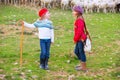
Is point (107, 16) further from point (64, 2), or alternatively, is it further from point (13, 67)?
point (13, 67)

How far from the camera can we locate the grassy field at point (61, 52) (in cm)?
1179

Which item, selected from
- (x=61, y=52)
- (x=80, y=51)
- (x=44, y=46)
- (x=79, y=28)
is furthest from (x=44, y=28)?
(x=61, y=52)

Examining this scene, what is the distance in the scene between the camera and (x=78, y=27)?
Answer: 1195cm

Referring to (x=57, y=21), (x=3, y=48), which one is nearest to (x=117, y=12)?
(x=57, y=21)

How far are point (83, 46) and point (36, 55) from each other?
230cm

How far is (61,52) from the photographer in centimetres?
1445

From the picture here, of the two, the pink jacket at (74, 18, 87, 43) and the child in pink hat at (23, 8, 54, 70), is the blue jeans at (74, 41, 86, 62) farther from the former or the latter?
the child in pink hat at (23, 8, 54, 70)

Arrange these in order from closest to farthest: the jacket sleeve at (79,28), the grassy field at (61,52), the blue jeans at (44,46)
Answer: the grassy field at (61,52) < the jacket sleeve at (79,28) < the blue jeans at (44,46)

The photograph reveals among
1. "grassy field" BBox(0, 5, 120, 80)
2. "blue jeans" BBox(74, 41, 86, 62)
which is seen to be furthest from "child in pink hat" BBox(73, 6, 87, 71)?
"grassy field" BBox(0, 5, 120, 80)

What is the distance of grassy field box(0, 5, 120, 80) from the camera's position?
11.8 metres

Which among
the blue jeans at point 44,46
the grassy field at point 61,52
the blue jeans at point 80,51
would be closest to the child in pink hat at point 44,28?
the blue jeans at point 44,46

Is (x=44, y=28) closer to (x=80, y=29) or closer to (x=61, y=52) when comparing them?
(x=80, y=29)

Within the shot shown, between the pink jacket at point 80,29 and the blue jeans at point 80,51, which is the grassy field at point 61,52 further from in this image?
the pink jacket at point 80,29

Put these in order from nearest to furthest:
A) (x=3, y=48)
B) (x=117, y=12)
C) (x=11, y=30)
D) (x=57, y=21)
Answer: (x=3, y=48) < (x=11, y=30) < (x=57, y=21) < (x=117, y=12)
